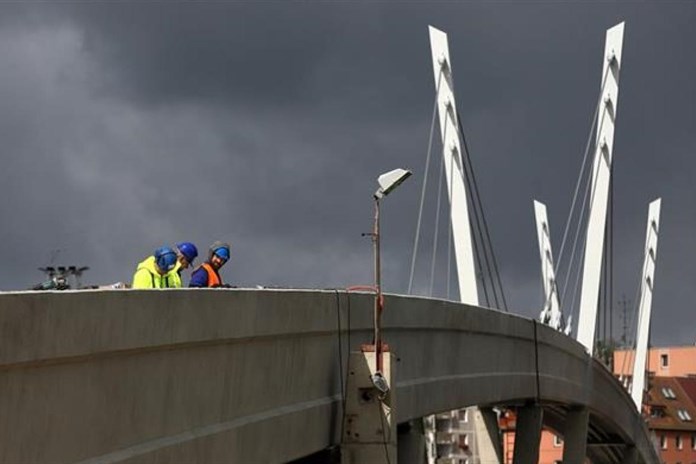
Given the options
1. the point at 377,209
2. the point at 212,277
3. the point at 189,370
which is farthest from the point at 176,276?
the point at 377,209

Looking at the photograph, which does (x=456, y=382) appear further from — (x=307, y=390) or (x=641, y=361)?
(x=641, y=361)

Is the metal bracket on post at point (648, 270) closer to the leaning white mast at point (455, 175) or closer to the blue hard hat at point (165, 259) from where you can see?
the leaning white mast at point (455, 175)

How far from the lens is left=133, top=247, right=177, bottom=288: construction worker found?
41.3 ft

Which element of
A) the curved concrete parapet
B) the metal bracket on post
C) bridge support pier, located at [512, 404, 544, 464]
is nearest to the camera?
the curved concrete parapet

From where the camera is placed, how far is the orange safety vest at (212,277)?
1355cm

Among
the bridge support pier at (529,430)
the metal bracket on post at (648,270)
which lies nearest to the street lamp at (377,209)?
the bridge support pier at (529,430)

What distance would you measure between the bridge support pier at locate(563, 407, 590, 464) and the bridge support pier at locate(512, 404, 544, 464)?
21.7 ft

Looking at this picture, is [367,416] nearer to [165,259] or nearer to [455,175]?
[165,259]

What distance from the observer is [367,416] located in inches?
613

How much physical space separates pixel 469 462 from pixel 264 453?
11082cm

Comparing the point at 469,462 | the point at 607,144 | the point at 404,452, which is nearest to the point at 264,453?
the point at 404,452

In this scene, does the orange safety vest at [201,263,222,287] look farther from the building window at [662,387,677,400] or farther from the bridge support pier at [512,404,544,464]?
the building window at [662,387,677,400]

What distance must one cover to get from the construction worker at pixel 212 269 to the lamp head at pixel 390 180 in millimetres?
2206

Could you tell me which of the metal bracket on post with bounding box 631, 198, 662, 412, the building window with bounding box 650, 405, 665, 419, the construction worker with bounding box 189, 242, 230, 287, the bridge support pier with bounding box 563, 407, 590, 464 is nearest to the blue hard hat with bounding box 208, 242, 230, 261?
the construction worker with bounding box 189, 242, 230, 287
